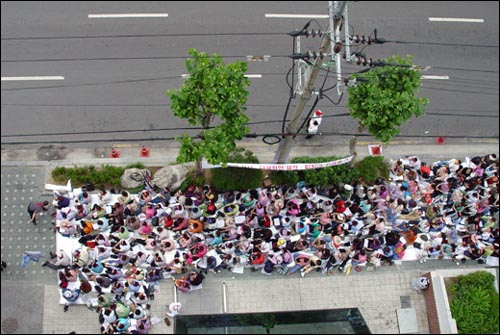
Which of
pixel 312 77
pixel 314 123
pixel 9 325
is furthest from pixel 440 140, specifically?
pixel 9 325

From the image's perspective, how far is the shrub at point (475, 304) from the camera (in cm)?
1301

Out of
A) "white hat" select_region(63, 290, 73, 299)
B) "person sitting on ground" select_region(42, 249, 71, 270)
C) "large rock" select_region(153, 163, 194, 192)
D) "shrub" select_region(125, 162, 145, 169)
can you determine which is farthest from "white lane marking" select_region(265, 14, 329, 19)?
"white hat" select_region(63, 290, 73, 299)

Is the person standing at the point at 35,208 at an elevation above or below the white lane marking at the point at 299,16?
below

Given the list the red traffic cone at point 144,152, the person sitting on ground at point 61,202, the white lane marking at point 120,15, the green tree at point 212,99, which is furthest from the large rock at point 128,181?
the white lane marking at point 120,15

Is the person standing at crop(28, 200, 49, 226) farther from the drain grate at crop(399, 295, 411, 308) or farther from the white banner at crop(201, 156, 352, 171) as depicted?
the drain grate at crop(399, 295, 411, 308)

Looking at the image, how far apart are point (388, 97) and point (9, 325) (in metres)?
12.9

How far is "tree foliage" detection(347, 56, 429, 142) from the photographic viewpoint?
12.2 meters

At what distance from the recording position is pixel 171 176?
49.9ft

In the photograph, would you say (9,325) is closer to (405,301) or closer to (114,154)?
(114,154)

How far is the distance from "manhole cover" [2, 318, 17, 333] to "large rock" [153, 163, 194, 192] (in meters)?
5.96

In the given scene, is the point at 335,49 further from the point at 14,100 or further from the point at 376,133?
the point at 14,100

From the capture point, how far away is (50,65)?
1706 centimetres

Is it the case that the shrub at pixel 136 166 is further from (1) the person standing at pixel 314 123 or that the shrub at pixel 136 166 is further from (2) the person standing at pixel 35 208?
(1) the person standing at pixel 314 123

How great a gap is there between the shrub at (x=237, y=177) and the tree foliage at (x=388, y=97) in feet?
13.4
